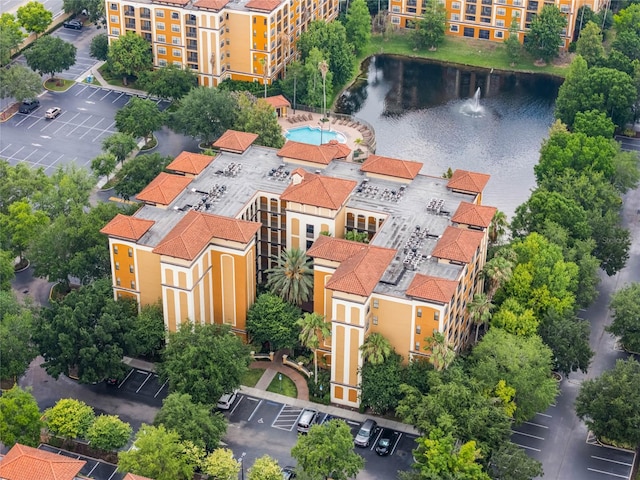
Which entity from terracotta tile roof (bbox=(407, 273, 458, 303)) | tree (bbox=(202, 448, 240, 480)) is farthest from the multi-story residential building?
tree (bbox=(202, 448, 240, 480))

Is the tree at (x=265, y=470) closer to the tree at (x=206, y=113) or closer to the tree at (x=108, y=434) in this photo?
the tree at (x=108, y=434)

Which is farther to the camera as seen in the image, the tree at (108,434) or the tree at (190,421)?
the tree at (108,434)

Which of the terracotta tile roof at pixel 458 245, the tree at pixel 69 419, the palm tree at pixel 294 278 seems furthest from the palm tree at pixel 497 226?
the tree at pixel 69 419

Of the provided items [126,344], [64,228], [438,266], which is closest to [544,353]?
[438,266]

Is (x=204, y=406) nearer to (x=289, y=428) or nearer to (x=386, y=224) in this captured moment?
(x=289, y=428)

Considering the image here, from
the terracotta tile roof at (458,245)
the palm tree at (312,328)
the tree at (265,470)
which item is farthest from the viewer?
the terracotta tile roof at (458,245)
